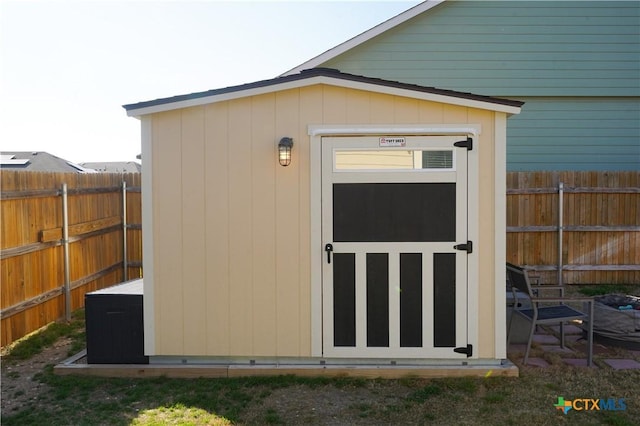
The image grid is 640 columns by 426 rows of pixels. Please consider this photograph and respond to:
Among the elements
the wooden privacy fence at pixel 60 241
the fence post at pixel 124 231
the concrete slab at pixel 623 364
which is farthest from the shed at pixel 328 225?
the fence post at pixel 124 231

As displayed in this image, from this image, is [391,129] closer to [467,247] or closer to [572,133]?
[467,247]

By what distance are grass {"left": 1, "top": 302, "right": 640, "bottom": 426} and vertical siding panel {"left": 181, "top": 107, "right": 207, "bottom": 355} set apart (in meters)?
0.53

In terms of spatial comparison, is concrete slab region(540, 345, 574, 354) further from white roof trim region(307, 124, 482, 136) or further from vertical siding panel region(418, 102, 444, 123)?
vertical siding panel region(418, 102, 444, 123)

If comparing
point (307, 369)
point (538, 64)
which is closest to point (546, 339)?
point (307, 369)

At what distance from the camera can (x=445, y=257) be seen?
475cm

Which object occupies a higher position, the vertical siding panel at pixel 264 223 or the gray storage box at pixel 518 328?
the vertical siding panel at pixel 264 223

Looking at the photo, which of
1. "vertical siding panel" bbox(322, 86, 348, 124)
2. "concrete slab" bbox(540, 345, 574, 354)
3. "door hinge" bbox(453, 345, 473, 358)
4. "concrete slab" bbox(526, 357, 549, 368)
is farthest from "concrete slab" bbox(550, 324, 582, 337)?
"vertical siding panel" bbox(322, 86, 348, 124)

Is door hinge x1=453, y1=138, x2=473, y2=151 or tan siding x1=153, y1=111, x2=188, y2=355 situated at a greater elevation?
door hinge x1=453, y1=138, x2=473, y2=151

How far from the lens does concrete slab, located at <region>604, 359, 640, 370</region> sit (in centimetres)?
499

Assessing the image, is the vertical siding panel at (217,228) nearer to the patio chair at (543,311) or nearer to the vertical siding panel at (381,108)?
the vertical siding panel at (381,108)

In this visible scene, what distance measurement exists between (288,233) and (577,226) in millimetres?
6041

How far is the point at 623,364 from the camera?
508cm

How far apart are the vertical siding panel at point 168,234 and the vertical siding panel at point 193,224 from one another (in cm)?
5

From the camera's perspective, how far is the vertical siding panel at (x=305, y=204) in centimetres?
473
